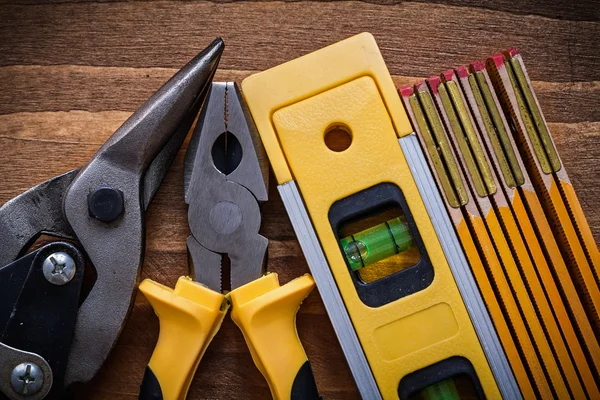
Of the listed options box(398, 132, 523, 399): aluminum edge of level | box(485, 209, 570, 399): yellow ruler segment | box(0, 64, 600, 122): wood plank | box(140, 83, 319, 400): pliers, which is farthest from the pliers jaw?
box(485, 209, 570, 399): yellow ruler segment

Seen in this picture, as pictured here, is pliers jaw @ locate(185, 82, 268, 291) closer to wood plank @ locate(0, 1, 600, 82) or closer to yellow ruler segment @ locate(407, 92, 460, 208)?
wood plank @ locate(0, 1, 600, 82)

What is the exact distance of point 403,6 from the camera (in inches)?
40.4

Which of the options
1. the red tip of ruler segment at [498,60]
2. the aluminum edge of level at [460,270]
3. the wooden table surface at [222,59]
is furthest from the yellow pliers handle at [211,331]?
the red tip of ruler segment at [498,60]

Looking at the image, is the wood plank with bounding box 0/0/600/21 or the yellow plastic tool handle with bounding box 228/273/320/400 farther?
the wood plank with bounding box 0/0/600/21

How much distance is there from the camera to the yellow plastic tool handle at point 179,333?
0.88 metres

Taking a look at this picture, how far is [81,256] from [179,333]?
18 centimetres

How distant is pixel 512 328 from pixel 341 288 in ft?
0.91

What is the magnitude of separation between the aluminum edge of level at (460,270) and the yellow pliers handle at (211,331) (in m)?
0.23

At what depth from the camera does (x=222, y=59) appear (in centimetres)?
101

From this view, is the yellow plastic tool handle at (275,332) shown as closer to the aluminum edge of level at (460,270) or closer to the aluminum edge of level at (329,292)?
the aluminum edge of level at (329,292)

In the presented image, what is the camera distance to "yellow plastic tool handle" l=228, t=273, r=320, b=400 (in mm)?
887

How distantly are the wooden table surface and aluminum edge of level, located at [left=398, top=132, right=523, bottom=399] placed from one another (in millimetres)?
160

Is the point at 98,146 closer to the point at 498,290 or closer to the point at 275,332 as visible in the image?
the point at 275,332

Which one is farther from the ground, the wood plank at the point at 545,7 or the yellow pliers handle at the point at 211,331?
the wood plank at the point at 545,7
